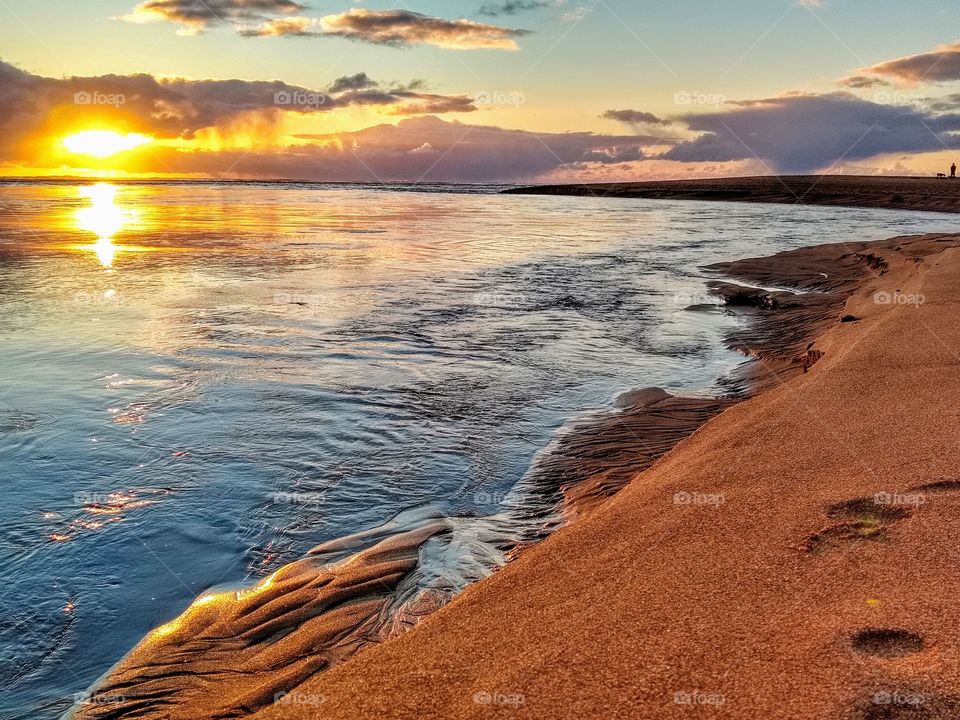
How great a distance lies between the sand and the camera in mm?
2561

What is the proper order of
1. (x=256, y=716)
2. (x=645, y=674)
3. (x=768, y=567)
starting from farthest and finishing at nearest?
1. (x=768, y=567)
2. (x=256, y=716)
3. (x=645, y=674)

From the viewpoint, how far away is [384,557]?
16.1 feet

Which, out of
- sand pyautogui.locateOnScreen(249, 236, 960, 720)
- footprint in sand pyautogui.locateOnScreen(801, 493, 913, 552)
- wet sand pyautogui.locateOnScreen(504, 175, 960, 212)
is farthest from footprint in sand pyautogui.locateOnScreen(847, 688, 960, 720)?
wet sand pyautogui.locateOnScreen(504, 175, 960, 212)

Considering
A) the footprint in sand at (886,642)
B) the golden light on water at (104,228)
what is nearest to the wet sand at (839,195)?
the golden light on water at (104,228)

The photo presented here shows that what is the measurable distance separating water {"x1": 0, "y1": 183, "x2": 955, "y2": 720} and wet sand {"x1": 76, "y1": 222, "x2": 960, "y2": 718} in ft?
1.70

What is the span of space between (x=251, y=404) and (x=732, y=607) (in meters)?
5.94

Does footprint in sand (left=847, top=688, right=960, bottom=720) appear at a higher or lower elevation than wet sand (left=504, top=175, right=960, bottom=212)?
lower

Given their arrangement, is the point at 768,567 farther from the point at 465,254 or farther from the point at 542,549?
the point at 465,254

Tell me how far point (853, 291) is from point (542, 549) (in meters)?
12.9

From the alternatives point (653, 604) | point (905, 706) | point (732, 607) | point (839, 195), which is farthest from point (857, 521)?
point (839, 195)

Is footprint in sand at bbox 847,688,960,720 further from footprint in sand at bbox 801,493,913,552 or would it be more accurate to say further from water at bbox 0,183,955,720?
water at bbox 0,183,955,720

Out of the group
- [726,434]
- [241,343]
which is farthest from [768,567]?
[241,343]

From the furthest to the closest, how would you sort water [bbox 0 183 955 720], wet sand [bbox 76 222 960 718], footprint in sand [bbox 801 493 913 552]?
water [bbox 0 183 955 720]
footprint in sand [bbox 801 493 913 552]
wet sand [bbox 76 222 960 718]

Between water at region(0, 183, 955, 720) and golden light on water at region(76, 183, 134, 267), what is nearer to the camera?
water at region(0, 183, 955, 720)
